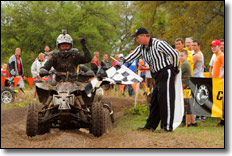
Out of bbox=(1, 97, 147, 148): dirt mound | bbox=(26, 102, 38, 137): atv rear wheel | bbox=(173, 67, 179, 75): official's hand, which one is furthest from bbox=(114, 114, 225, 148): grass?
bbox=(26, 102, 38, 137): atv rear wheel

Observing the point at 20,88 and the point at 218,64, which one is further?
the point at 20,88

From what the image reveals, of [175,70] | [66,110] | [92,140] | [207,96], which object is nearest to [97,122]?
[92,140]

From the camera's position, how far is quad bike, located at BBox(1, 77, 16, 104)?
14.7m

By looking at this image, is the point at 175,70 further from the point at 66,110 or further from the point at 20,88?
the point at 20,88

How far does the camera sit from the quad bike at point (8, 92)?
14688 mm

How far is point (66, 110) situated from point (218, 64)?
14.1ft

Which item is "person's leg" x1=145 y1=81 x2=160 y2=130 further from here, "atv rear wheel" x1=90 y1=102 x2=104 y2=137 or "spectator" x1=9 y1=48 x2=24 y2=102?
"spectator" x1=9 y1=48 x2=24 y2=102

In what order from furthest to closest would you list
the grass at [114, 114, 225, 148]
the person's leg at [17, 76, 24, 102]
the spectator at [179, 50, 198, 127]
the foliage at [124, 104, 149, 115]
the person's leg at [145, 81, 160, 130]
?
the person's leg at [17, 76, 24, 102]
the foliage at [124, 104, 149, 115]
the spectator at [179, 50, 198, 127]
the person's leg at [145, 81, 160, 130]
the grass at [114, 114, 225, 148]

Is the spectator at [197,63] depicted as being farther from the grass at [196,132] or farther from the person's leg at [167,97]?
the person's leg at [167,97]

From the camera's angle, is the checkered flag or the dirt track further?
the checkered flag

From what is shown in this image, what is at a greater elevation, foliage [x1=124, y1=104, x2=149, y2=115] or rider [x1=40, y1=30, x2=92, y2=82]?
rider [x1=40, y1=30, x2=92, y2=82]

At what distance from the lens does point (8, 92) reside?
14.7 m

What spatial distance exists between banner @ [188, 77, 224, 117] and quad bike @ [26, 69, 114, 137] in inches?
113

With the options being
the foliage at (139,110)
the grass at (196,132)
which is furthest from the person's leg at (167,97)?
the foliage at (139,110)
